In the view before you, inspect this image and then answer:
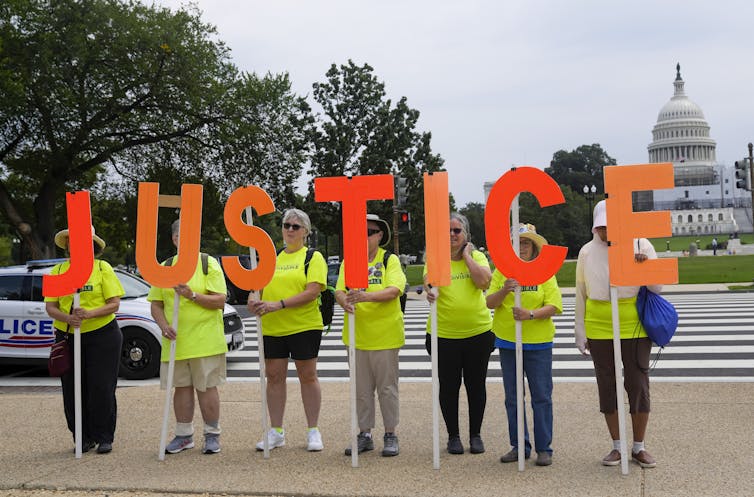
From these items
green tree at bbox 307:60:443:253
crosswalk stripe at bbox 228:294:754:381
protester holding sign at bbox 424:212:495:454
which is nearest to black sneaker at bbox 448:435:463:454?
protester holding sign at bbox 424:212:495:454

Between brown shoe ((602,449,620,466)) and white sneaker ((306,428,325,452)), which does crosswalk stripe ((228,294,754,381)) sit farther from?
white sneaker ((306,428,325,452))

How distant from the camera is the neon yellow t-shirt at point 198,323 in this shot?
573 cm

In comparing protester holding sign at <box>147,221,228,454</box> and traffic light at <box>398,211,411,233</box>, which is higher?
traffic light at <box>398,211,411,233</box>

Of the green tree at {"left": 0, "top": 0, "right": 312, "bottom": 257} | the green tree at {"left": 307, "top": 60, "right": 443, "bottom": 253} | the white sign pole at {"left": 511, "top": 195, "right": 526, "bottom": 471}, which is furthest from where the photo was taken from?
the green tree at {"left": 307, "top": 60, "right": 443, "bottom": 253}

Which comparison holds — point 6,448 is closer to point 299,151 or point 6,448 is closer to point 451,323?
point 451,323

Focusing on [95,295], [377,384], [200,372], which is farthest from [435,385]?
[95,295]

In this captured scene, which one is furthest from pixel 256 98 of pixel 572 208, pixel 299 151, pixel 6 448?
pixel 572 208

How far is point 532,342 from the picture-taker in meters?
5.43

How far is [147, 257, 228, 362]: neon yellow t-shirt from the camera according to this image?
573 centimetres

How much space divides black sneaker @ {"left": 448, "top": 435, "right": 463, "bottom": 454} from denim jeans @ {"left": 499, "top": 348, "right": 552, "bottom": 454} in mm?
376

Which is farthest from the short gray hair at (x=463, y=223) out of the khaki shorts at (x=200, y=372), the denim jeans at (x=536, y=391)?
the khaki shorts at (x=200, y=372)

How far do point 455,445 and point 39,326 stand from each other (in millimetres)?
6782

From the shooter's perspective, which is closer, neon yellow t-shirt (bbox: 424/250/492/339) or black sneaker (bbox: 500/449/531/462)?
black sneaker (bbox: 500/449/531/462)

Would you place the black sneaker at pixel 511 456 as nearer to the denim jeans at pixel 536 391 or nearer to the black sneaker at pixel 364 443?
the denim jeans at pixel 536 391
